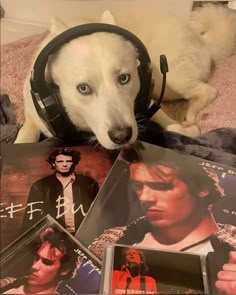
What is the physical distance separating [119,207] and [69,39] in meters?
0.33

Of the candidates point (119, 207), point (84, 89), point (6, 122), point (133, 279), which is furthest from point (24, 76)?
point (133, 279)

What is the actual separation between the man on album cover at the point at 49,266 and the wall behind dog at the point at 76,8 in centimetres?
50

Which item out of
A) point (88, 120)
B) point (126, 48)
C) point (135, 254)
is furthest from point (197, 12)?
point (135, 254)

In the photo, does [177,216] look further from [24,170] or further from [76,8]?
[76,8]

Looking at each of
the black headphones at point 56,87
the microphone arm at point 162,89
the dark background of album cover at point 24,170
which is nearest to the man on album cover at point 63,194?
the dark background of album cover at point 24,170

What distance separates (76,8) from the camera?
0.97 metres

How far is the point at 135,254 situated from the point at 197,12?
577mm

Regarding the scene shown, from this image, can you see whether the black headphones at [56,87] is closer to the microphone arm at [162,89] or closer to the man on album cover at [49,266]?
the microphone arm at [162,89]

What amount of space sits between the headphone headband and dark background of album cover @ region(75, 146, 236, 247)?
9.6 inches

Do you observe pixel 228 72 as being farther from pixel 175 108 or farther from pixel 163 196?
pixel 163 196

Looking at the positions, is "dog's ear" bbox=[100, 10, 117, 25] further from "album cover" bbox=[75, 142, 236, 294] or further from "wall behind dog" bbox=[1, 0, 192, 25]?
"album cover" bbox=[75, 142, 236, 294]

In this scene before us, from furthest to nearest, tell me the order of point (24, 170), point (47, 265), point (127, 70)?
point (127, 70)
point (24, 170)
point (47, 265)

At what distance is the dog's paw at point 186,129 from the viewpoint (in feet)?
3.19

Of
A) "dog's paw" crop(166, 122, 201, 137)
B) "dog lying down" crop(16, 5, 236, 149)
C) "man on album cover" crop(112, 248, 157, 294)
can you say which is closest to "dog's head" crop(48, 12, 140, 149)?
"dog lying down" crop(16, 5, 236, 149)
